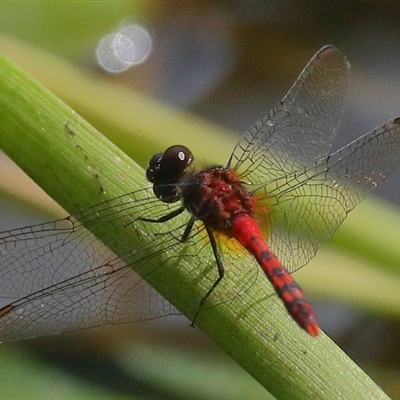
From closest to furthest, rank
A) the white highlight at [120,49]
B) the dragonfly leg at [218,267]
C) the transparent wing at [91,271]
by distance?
the dragonfly leg at [218,267] → the transparent wing at [91,271] → the white highlight at [120,49]

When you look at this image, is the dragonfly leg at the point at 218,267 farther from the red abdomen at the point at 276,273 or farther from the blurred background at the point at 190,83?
the blurred background at the point at 190,83

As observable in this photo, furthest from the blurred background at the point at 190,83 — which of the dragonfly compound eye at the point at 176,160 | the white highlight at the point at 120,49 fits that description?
the dragonfly compound eye at the point at 176,160

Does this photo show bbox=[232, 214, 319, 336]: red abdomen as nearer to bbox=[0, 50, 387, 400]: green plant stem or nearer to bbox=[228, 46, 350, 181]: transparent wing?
bbox=[0, 50, 387, 400]: green plant stem

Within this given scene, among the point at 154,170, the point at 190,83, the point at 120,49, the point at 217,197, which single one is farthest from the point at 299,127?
the point at 120,49

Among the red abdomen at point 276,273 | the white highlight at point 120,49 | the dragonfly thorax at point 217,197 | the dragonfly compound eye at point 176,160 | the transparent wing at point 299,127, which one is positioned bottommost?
the red abdomen at point 276,273

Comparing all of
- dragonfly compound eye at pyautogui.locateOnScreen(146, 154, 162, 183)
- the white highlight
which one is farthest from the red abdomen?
the white highlight

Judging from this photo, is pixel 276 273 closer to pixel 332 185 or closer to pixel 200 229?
pixel 200 229
